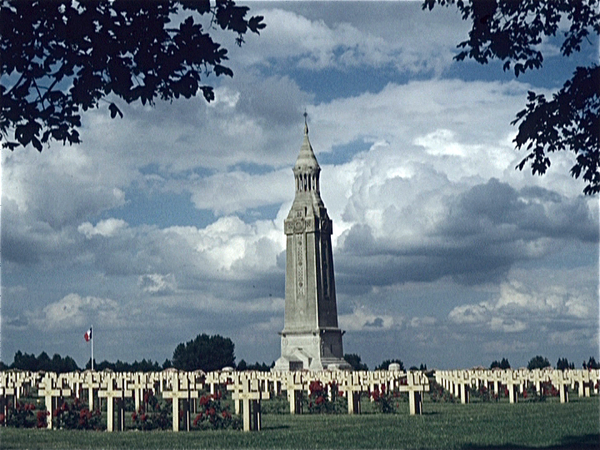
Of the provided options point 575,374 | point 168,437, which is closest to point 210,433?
point 168,437

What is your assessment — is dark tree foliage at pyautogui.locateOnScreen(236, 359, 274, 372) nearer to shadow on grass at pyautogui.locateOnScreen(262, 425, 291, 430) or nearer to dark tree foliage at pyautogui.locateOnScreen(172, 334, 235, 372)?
dark tree foliage at pyautogui.locateOnScreen(172, 334, 235, 372)

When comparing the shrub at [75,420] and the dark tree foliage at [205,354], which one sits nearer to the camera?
the shrub at [75,420]

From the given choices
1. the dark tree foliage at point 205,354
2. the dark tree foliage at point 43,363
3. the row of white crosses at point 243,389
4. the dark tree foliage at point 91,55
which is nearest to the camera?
the dark tree foliage at point 91,55

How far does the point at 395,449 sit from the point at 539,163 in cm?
586

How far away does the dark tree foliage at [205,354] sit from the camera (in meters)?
95.8

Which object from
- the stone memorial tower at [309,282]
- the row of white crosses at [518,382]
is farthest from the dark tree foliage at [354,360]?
Result: the row of white crosses at [518,382]

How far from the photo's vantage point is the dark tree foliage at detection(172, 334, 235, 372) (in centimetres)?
9575

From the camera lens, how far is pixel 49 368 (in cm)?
7738

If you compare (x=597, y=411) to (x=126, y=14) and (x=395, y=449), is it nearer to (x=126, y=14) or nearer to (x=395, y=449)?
(x=395, y=449)

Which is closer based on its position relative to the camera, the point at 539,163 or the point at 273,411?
the point at 539,163

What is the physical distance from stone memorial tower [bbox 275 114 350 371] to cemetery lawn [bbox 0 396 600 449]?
58.4m

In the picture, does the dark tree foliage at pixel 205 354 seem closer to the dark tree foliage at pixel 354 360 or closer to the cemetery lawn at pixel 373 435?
the dark tree foliage at pixel 354 360

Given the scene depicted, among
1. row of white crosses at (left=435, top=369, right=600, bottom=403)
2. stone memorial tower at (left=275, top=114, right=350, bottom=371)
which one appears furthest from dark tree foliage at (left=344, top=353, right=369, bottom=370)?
row of white crosses at (left=435, top=369, right=600, bottom=403)

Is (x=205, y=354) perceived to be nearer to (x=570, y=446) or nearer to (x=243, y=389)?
(x=243, y=389)
